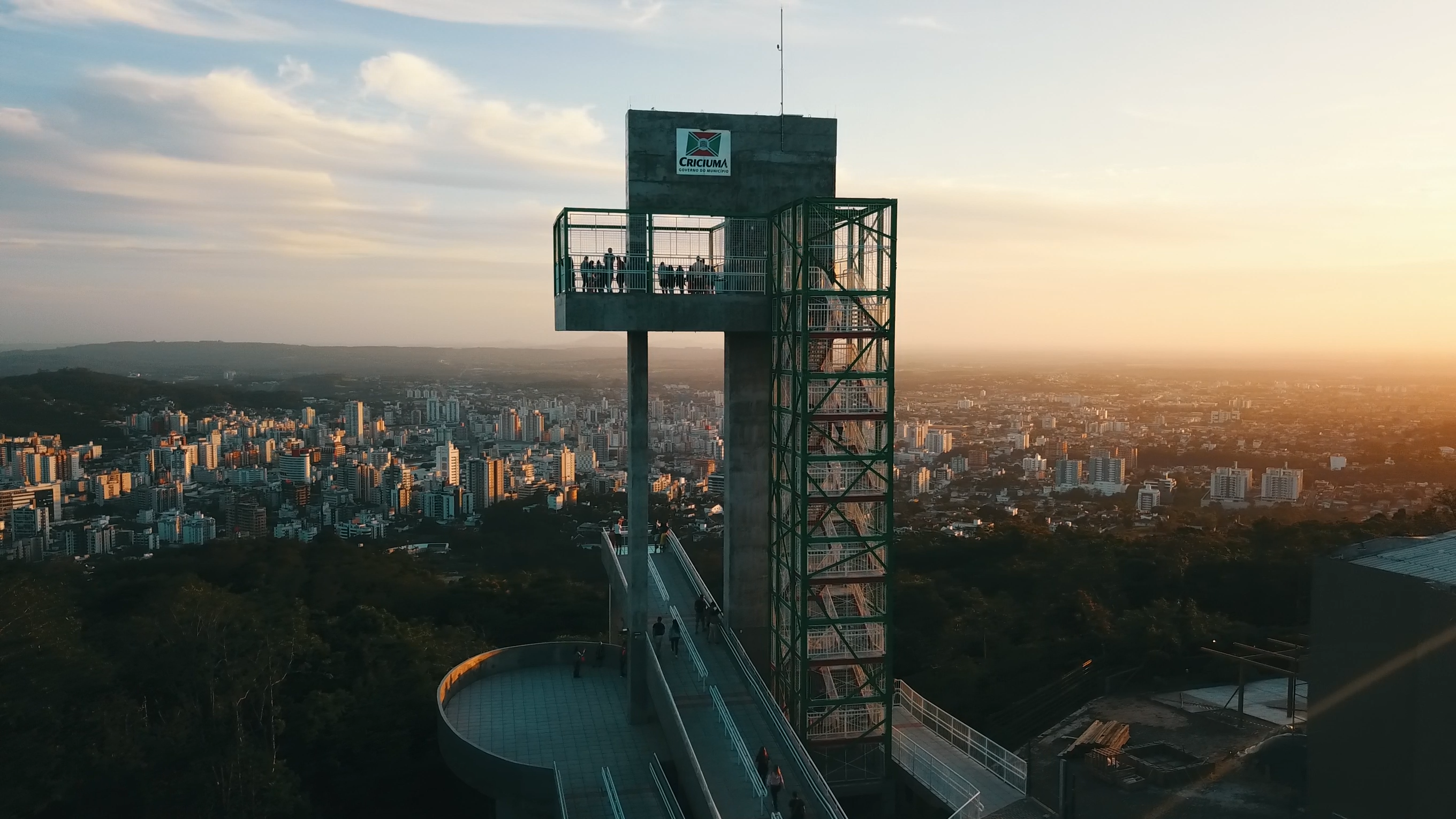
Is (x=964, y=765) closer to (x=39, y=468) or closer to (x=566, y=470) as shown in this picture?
(x=566, y=470)

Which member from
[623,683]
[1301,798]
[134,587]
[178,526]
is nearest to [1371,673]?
[1301,798]

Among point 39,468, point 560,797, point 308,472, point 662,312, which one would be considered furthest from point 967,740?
point 308,472

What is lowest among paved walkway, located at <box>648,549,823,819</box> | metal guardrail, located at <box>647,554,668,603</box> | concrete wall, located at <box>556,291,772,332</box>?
paved walkway, located at <box>648,549,823,819</box>

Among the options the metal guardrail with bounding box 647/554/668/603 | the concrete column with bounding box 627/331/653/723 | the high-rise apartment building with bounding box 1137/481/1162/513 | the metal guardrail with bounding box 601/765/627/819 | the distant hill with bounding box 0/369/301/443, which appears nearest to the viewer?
the metal guardrail with bounding box 601/765/627/819

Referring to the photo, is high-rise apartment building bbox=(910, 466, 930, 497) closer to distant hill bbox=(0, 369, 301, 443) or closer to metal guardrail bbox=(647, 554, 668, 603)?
metal guardrail bbox=(647, 554, 668, 603)

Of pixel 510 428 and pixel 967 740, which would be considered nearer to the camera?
pixel 967 740

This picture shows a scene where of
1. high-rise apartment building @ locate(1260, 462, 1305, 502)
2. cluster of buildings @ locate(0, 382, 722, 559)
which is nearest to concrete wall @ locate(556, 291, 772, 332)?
cluster of buildings @ locate(0, 382, 722, 559)
